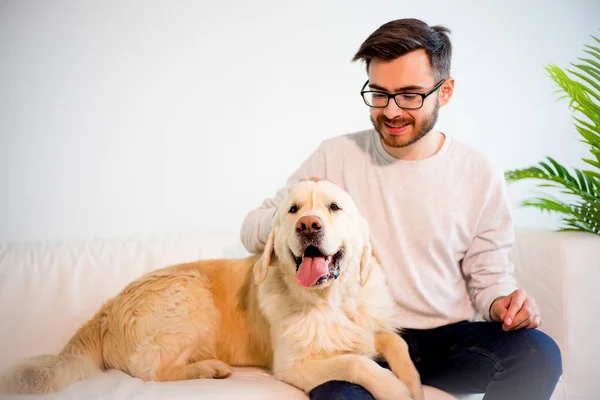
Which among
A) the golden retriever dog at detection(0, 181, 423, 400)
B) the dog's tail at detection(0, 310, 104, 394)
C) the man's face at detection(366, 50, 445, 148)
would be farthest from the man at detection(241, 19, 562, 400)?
the dog's tail at detection(0, 310, 104, 394)

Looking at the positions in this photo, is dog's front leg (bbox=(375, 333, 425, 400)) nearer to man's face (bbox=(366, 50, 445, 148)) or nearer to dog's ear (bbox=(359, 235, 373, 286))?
dog's ear (bbox=(359, 235, 373, 286))

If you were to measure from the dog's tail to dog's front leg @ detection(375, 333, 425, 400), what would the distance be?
0.97 m

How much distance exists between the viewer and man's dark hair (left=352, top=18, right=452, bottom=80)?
176 cm

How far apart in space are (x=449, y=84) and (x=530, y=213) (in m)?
1.59

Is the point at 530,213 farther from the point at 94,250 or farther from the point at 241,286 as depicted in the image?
the point at 94,250

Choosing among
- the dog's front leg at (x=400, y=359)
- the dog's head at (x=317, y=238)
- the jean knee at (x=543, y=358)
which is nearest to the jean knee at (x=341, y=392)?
the dog's front leg at (x=400, y=359)

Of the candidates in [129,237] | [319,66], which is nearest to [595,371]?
[319,66]

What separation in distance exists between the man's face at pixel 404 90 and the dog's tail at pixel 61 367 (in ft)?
4.09

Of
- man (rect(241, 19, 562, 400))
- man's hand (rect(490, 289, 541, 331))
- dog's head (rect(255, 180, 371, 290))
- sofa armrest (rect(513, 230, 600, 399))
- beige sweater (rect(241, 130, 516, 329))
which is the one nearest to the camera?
dog's head (rect(255, 180, 371, 290))

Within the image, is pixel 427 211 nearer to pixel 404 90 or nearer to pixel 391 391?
pixel 404 90

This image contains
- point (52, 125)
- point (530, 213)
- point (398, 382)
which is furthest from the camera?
point (530, 213)

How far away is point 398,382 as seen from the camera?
4.96 feet

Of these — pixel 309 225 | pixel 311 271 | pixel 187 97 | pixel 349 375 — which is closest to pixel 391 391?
pixel 349 375

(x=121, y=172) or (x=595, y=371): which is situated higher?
(x=121, y=172)
